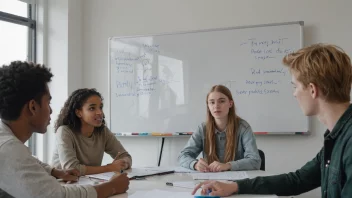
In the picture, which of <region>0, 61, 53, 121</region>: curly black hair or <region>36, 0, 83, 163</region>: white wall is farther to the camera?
<region>36, 0, 83, 163</region>: white wall

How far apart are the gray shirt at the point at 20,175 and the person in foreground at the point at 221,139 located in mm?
1146

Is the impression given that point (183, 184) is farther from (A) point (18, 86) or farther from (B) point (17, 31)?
(B) point (17, 31)

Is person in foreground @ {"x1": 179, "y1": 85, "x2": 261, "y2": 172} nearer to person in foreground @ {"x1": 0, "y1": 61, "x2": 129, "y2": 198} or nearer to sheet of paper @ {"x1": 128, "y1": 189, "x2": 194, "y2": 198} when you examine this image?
sheet of paper @ {"x1": 128, "y1": 189, "x2": 194, "y2": 198}

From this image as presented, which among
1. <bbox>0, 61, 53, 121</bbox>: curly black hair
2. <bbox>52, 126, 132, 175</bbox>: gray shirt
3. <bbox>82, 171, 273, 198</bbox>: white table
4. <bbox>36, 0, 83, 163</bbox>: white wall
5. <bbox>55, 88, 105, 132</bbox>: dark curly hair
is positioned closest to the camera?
<bbox>0, 61, 53, 121</bbox>: curly black hair

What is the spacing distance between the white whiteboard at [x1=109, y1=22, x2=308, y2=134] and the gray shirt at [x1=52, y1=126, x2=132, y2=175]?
96 cm

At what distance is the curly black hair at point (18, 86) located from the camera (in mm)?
1212

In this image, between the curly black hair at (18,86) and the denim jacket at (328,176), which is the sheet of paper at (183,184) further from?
the curly black hair at (18,86)

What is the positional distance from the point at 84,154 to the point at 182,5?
1854mm

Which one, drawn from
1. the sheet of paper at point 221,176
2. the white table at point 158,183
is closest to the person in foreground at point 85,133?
the white table at point 158,183

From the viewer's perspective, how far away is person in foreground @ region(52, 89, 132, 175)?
2.28 m

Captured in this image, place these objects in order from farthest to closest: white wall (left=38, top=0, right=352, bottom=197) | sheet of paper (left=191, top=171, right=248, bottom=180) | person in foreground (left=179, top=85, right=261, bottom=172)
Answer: white wall (left=38, top=0, right=352, bottom=197), person in foreground (left=179, top=85, right=261, bottom=172), sheet of paper (left=191, top=171, right=248, bottom=180)

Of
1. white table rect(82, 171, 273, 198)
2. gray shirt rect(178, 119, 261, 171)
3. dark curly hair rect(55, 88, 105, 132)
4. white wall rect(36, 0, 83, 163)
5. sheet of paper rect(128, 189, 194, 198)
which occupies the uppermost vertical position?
white wall rect(36, 0, 83, 163)

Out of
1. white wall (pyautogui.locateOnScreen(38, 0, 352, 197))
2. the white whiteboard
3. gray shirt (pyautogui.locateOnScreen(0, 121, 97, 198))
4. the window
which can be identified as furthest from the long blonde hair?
the window

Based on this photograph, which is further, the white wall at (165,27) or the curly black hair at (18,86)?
the white wall at (165,27)
